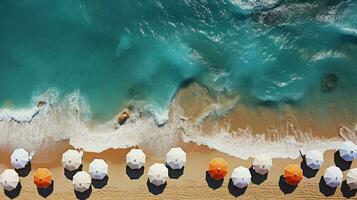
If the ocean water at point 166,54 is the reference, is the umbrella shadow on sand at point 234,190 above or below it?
below

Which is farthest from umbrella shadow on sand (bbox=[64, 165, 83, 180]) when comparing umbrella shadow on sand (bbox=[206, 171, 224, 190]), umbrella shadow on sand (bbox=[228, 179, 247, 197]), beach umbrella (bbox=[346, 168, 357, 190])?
beach umbrella (bbox=[346, 168, 357, 190])

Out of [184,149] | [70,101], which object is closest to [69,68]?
[70,101]

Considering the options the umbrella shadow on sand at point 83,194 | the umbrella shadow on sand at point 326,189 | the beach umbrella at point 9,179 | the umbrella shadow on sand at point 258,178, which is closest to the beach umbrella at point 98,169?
the umbrella shadow on sand at point 83,194

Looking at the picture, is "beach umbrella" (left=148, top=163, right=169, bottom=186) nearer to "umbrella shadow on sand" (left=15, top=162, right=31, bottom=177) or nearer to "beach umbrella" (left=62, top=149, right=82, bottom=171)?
"beach umbrella" (left=62, top=149, right=82, bottom=171)

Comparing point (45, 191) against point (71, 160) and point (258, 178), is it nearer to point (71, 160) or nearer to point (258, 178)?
point (71, 160)

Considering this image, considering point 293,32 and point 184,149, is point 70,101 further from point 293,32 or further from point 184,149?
point 293,32

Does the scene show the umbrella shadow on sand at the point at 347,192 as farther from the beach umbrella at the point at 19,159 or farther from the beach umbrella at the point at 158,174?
the beach umbrella at the point at 19,159
